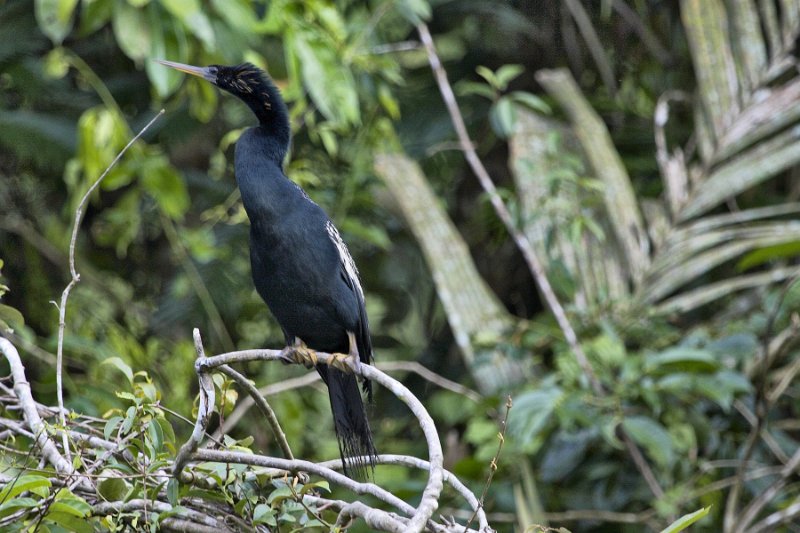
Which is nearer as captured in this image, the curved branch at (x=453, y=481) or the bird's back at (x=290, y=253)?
the curved branch at (x=453, y=481)

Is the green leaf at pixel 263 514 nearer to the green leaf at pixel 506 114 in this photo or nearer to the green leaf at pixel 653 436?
the green leaf at pixel 653 436

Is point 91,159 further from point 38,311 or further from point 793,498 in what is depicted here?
point 793,498

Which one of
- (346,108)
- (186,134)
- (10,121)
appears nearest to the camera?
(346,108)

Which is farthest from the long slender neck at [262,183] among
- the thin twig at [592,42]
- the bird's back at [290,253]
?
the thin twig at [592,42]

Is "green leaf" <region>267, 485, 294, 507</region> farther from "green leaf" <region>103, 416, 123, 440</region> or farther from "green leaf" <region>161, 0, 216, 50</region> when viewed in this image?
"green leaf" <region>161, 0, 216, 50</region>

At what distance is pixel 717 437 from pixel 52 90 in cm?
355

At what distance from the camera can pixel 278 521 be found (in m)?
2.28

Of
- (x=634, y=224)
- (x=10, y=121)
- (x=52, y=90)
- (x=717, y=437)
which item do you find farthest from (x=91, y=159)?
(x=717, y=437)

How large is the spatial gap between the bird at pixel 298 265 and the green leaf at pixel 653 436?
4.16 feet

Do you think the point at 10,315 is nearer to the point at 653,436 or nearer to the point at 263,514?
the point at 263,514

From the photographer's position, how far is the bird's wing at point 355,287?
121 inches

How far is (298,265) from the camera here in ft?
9.51

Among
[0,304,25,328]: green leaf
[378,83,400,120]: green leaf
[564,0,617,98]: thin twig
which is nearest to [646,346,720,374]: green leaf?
[378,83,400,120]: green leaf

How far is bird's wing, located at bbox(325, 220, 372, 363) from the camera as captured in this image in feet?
10.1
